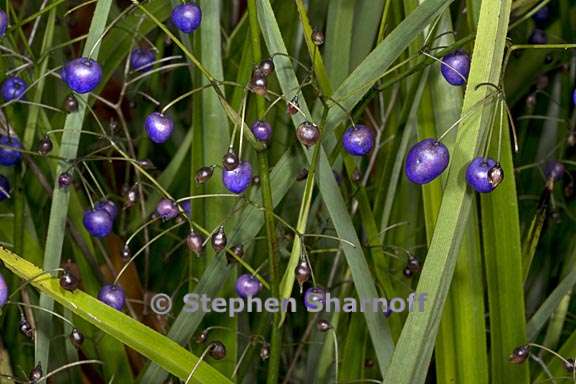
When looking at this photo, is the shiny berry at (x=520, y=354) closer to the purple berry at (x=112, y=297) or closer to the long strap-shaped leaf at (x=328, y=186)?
the long strap-shaped leaf at (x=328, y=186)

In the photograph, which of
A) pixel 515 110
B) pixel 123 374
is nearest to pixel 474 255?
pixel 123 374

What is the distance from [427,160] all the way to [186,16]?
0.18m

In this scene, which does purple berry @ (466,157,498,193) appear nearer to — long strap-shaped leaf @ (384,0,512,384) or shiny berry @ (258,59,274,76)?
long strap-shaped leaf @ (384,0,512,384)

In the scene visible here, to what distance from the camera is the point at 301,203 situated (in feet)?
2.63

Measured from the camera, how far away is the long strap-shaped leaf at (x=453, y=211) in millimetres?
539

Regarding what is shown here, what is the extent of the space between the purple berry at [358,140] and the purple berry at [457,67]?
0.06 meters

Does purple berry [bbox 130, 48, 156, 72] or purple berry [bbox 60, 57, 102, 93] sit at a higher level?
purple berry [bbox 130, 48, 156, 72]

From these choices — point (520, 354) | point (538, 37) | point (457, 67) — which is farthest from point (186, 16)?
point (538, 37)

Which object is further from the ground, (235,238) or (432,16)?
(432,16)

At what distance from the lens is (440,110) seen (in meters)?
0.70

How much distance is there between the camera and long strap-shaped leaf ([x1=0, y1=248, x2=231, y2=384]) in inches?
22.3

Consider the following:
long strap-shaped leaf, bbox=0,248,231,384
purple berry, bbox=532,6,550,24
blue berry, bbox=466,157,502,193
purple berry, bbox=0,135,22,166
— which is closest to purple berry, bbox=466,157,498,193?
blue berry, bbox=466,157,502,193

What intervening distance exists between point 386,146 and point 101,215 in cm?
37

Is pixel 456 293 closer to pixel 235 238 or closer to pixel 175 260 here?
pixel 235 238
